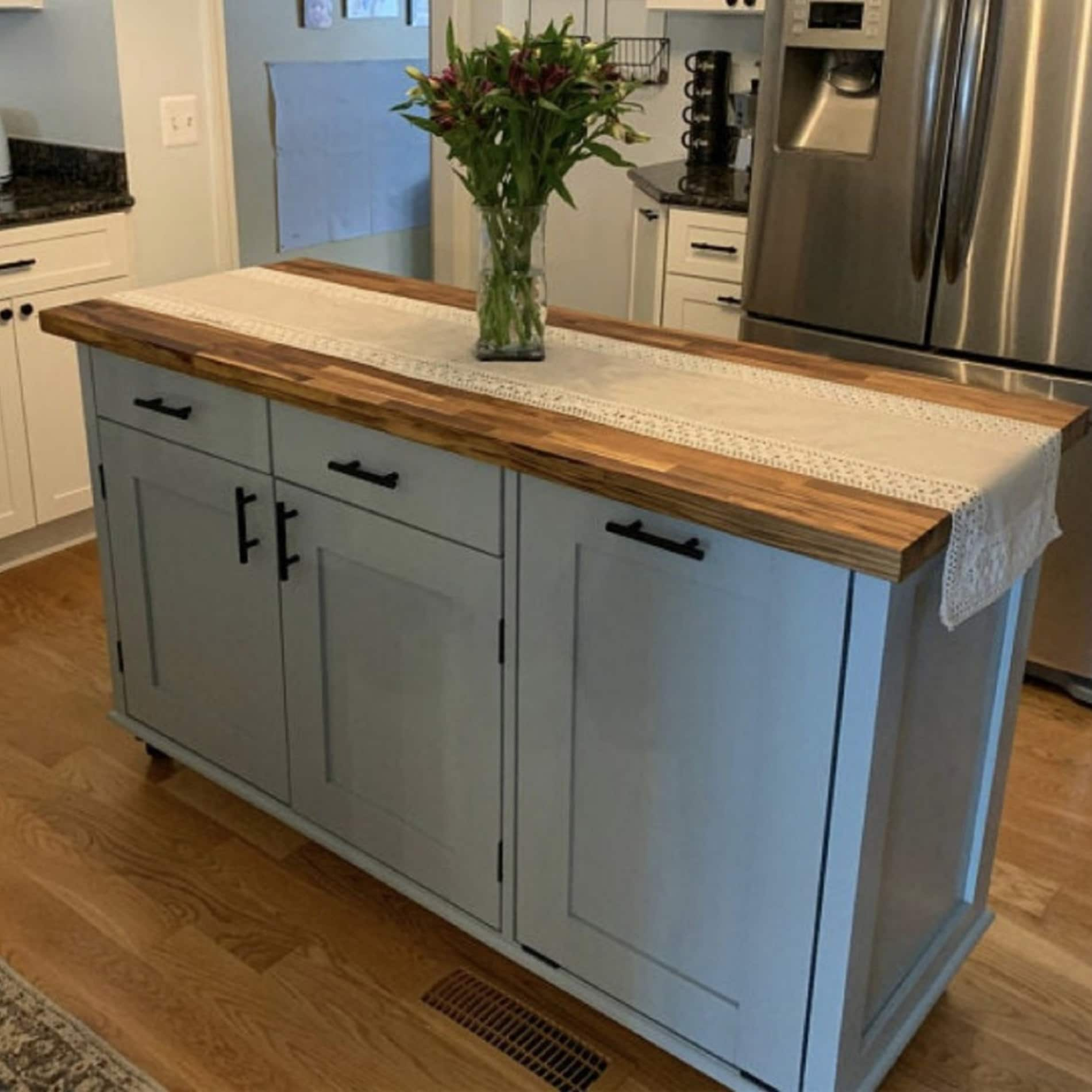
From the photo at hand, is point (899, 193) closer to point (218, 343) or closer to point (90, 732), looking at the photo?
point (218, 343)

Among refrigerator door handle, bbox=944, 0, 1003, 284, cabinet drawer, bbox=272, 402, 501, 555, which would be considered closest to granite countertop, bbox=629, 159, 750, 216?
refrigerator door handle, bbox=944, 0, 1003, 284

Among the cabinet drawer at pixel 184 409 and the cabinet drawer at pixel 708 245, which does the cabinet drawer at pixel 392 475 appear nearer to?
the cabinet drawer at pixel 184 409

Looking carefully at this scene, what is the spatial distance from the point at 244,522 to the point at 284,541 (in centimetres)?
10

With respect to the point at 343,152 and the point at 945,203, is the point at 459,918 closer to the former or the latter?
the point at 945,203

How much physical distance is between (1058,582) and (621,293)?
2.11 metres

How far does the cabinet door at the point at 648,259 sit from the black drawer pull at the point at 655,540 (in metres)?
2.11

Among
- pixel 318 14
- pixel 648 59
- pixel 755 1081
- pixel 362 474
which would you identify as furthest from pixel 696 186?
pixel 755 1081

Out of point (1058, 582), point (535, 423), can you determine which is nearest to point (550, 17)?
point (1058, 582)

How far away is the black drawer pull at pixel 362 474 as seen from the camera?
1866 millimetres

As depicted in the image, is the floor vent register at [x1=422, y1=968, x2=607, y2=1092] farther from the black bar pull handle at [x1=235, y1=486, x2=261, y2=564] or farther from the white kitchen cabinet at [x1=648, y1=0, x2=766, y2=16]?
the white kitchen cabinet at [x1=648, y1=0, x2=766, y2=16]

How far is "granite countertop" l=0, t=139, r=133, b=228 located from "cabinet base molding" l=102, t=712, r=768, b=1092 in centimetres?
149

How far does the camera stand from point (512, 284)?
1.96m

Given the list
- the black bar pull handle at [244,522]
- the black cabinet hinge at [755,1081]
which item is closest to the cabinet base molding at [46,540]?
the black bar pull handle at [244,522]

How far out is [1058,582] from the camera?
2955mm
